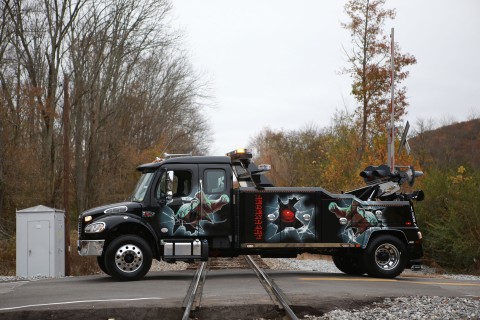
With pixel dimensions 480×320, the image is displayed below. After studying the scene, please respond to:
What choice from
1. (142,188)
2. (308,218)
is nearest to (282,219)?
(308,218)

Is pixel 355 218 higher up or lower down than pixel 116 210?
lower down

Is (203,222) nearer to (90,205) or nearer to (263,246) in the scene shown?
(263,246)

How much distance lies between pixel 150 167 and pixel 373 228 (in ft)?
17.3

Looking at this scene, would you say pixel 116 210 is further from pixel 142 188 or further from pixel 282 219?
pixel 282 219

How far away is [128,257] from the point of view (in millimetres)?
16766

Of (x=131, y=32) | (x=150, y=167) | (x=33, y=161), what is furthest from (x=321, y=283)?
(x=131, y=32)

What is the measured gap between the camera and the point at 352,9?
37.7 metres

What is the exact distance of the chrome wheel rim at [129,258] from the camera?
16703 mm

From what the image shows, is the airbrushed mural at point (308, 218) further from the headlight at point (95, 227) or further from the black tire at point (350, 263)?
the headlight at point (95, 227)

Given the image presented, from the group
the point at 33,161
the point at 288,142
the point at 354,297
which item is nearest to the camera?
the point at 354,297

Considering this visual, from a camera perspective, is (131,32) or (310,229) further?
(131,32)

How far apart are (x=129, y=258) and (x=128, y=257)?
0.03 m

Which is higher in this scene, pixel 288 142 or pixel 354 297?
pixel 288 142

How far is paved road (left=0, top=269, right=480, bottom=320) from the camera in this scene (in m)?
11.9
